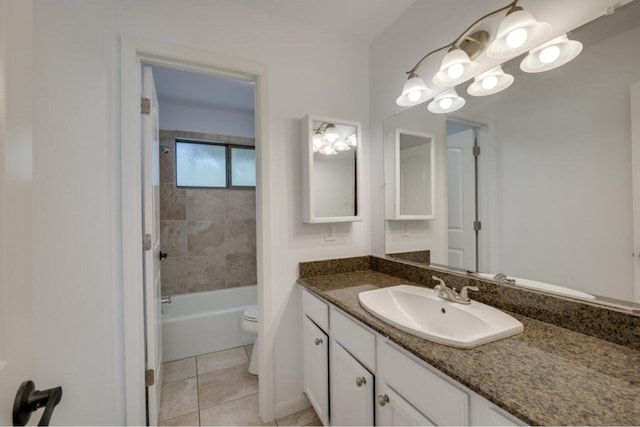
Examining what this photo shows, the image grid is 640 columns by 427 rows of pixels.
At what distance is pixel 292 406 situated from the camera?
5.28 feet

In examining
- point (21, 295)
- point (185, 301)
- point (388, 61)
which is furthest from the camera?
point (185, 301)

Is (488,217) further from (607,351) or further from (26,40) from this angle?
(26,40)

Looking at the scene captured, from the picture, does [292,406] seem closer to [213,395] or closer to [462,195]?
[213,395]

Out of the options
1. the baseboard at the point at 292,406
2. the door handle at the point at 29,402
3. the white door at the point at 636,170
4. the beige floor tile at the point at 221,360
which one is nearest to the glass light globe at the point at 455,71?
the white door at the point at 636,170

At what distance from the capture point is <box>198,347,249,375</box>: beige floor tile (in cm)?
212

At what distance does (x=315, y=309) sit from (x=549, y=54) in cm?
148

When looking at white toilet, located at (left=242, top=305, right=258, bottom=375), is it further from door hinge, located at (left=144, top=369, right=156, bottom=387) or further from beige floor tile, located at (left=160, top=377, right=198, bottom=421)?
door hinge, located at (left=144, top=369, right=156, bottom=387)

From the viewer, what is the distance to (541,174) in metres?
0.99

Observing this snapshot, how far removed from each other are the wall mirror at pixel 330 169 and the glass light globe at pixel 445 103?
0.52 m

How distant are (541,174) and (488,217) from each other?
0.26 m

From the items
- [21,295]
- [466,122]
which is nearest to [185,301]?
[21,295]

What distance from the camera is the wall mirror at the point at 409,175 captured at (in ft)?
4.91

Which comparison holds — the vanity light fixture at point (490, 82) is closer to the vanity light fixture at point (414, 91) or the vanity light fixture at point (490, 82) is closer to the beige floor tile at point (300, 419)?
the vanity light fixture at point (414, 91)

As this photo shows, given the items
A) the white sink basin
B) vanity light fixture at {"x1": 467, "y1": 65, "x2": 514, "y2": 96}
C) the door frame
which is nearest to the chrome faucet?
the white sink basin
